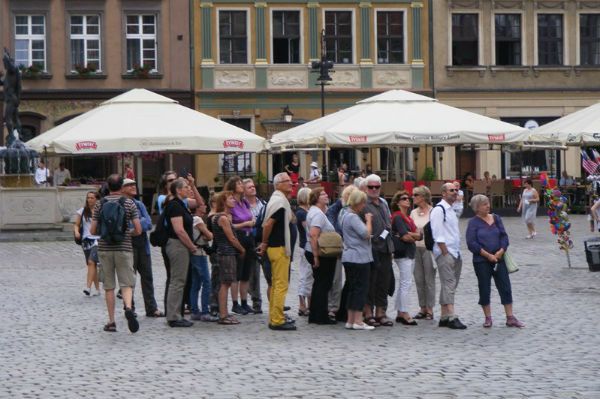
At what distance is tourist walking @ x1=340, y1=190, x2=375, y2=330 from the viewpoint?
16422 millimetres

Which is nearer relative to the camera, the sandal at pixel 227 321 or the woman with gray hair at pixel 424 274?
the sandal at pixel 227 321

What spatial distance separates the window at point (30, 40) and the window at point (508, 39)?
1491 cm

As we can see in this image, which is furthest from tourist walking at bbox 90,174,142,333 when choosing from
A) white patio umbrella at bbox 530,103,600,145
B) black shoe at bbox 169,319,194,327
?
white patio umbrella at bbox 530,103,600,145

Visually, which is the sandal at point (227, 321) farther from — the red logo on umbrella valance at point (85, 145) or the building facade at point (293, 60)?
the building facade at point (293, 60)

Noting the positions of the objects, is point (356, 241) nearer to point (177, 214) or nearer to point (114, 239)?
point (177, 214)

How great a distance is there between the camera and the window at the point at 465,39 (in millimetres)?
49969

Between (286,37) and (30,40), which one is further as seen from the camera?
(286,37)

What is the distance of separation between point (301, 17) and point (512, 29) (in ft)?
23.5

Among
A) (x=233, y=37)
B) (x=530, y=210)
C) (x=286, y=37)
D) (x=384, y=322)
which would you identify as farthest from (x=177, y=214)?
(x=286, y=37)

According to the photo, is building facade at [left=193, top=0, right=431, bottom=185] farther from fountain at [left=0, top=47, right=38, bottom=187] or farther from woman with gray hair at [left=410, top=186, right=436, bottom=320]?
woman with gray hair at [left=410, top=186, right=436, bottom=320]

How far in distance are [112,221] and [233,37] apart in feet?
108

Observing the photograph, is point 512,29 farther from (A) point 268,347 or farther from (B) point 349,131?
(A) point 268,347

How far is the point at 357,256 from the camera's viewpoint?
16500 millimetres

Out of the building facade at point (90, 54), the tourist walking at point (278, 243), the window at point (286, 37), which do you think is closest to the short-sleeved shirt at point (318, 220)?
the tourist walking at point (278, 243)
